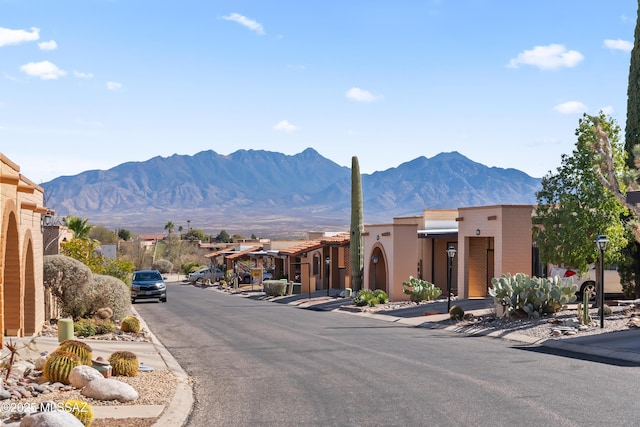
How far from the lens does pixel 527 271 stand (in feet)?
117

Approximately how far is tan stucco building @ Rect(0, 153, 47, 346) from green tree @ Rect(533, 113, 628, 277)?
1559 centimetres

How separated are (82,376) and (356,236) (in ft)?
113

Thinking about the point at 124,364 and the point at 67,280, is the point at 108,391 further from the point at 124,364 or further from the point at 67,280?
the point at 67,280

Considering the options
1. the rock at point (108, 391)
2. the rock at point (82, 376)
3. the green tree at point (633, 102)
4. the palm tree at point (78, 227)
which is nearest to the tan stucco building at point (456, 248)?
the green tree at point (633, 102)

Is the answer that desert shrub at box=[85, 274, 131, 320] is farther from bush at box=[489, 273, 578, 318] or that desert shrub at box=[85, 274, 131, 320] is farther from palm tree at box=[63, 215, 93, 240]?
palm tree at box=[63, 215, 93, 240]

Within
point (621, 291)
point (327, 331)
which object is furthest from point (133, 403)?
point (621, 291)

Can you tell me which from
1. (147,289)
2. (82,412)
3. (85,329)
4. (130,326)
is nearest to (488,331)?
(130,326)

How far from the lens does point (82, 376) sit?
13.6 meters

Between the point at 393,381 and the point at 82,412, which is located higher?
the point at 82,412

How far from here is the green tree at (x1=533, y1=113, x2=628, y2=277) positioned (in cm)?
2730

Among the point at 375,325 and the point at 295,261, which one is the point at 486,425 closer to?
the point at 375,325

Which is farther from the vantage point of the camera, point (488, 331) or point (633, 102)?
point (633, 102)

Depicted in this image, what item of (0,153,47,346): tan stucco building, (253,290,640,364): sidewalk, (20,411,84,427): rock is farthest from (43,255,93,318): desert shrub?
(20,411,84,427): rock

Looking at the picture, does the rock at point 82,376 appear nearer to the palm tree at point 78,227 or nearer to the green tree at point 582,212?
the green tree at point 582,212
